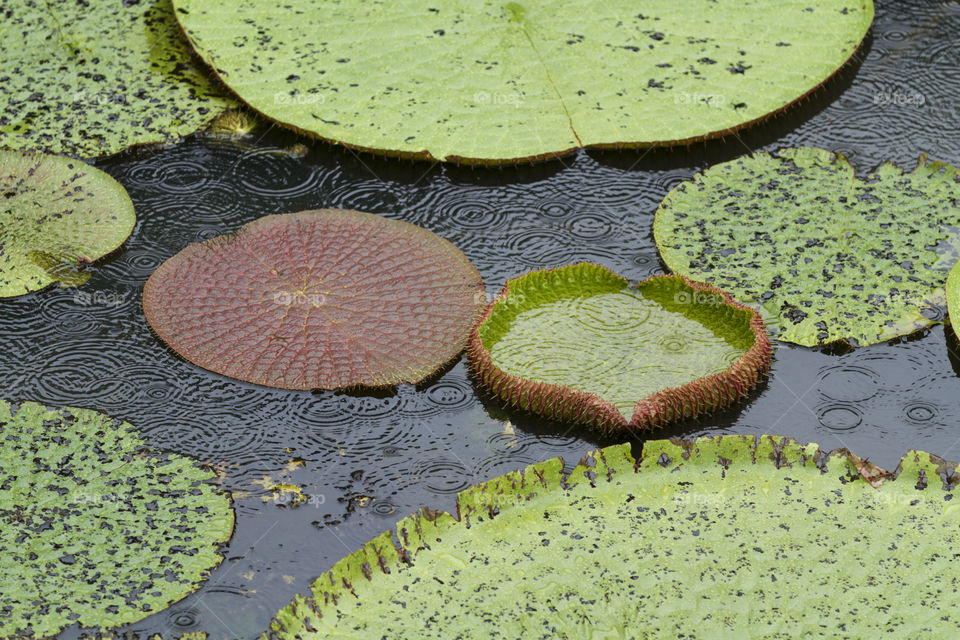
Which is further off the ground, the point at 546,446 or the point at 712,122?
the point at 712,122

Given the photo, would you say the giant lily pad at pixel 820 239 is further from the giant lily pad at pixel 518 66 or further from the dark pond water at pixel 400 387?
the giant lily pad at pixel 518 66

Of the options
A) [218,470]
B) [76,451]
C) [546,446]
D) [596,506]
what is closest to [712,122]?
[546,446]

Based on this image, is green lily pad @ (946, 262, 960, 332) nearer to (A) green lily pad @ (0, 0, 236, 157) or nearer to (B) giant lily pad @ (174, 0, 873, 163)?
(B) giant lily pad @ (174, 0, 873, 163)

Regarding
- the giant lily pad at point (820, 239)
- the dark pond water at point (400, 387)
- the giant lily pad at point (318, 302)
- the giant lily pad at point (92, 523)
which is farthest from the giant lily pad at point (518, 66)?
the giant lily pad at point (92, 523)

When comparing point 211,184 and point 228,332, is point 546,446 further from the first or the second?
point 211,184

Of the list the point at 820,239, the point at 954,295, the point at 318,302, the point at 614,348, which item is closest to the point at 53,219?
the point at 318,302

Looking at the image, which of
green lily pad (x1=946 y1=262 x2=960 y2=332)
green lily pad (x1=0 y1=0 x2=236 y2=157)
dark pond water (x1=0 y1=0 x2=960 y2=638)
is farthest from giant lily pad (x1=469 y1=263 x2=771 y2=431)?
green lily pad (x1=0 y1=0 x2=236 y2=157)

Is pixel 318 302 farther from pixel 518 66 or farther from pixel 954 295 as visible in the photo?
pixel 954 295
